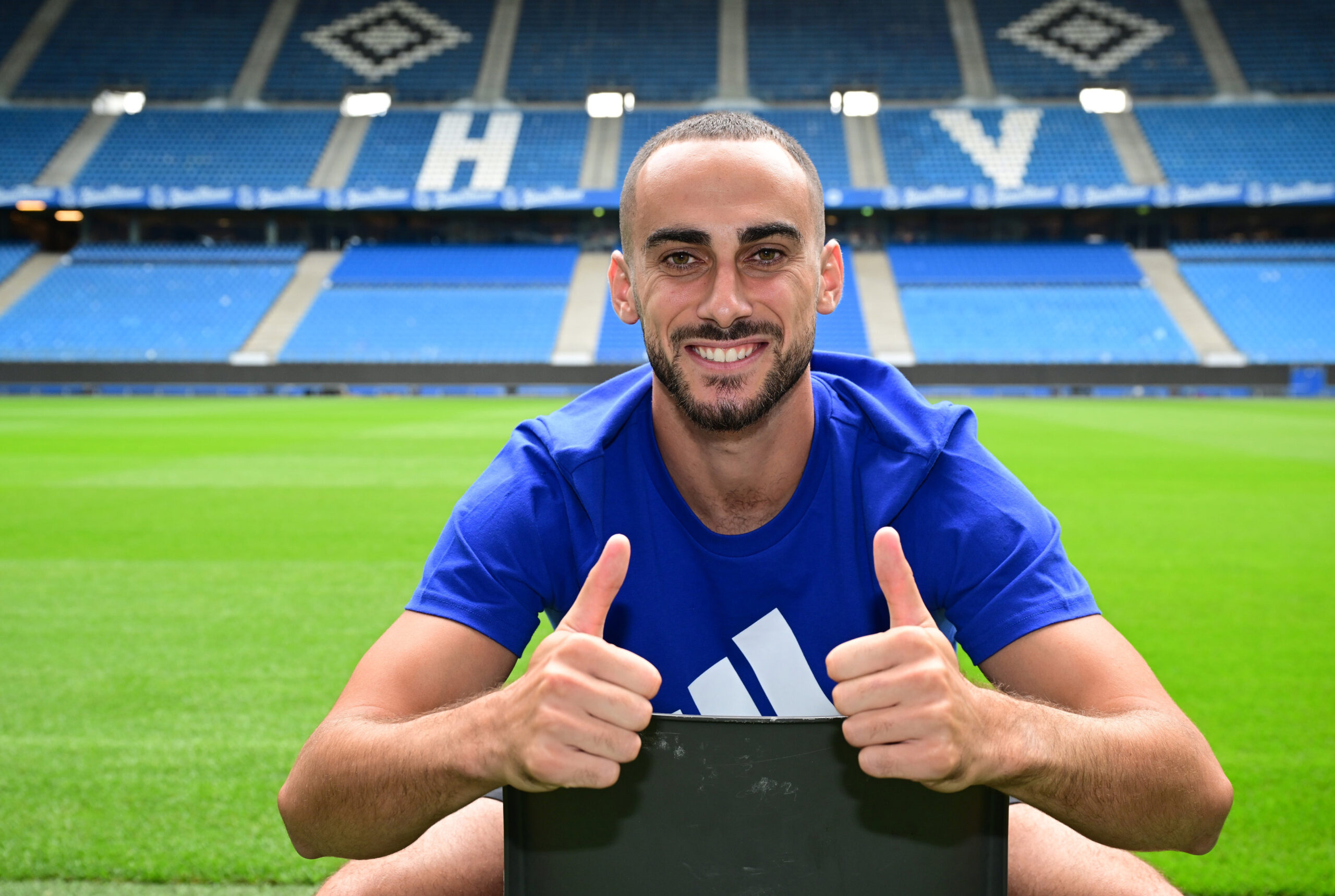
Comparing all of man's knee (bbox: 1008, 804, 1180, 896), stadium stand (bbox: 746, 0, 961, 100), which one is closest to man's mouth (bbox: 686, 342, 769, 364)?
man's knee (bbox: 1008, 804, 1180, 896)

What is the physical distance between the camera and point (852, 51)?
39.8 meters

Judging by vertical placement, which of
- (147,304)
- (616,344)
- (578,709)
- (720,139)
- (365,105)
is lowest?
(616,344)

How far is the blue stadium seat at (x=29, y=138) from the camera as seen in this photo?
1400 inches

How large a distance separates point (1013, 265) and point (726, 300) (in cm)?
3591

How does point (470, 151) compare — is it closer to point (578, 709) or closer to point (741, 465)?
point (741, 465)

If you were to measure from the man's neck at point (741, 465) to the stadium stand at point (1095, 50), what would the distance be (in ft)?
135

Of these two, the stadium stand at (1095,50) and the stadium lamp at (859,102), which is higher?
the stadium stand at (1095,50)

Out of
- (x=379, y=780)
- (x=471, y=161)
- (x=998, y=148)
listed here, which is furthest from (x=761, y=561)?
(x=998, y=148)

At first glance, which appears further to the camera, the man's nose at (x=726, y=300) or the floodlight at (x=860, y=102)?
the floodlight at (x=860, y=102)

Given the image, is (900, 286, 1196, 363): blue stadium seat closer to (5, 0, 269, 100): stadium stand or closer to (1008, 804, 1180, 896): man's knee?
(5, 0, 269, 100): stadium stand

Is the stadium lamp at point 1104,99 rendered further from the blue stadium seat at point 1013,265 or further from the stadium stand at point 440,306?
the stadium stand at point 440,306

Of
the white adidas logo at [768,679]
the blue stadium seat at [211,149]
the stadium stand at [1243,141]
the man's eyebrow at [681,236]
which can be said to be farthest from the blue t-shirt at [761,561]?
the stadium stand at [1243,141]

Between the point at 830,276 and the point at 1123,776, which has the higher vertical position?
the point at 830,276

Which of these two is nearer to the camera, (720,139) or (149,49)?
(720,139)
